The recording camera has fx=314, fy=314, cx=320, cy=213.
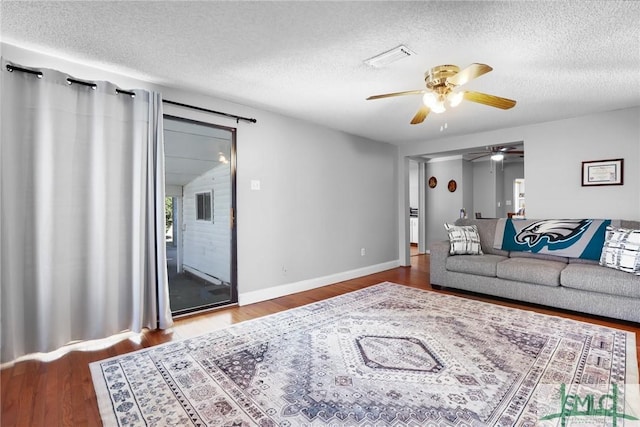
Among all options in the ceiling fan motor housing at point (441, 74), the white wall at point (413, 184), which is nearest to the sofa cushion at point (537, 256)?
the ceiling fan motor housing at point (441, 74)

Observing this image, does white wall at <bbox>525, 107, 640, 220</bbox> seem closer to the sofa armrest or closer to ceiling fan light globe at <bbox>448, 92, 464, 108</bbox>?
the sofa armrest

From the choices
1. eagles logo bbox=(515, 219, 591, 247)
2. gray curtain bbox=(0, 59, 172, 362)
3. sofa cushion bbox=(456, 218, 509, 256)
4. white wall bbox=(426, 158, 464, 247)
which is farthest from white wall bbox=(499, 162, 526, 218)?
gray curtain bbox=(0, 59, 172, 362)

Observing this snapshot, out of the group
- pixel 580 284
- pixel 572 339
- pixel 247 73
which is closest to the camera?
Answer: pixel 572 339

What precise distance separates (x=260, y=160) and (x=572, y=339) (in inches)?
141

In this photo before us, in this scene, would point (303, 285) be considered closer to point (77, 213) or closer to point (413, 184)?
point (77, 213)

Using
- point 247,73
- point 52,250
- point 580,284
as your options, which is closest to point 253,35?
point 247,73

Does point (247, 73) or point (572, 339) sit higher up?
point (247, 73)

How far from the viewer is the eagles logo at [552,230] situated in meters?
3.80

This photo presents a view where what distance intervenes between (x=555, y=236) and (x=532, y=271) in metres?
0.74

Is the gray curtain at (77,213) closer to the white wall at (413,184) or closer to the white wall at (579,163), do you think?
the white wall at (579,163)

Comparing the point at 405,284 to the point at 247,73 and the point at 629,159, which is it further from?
the point at 247,73

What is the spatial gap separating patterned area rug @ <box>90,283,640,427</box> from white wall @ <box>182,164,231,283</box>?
0.95 m

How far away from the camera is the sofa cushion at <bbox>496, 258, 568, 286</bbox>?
3.44 m

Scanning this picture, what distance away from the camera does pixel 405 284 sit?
460 centimetres
